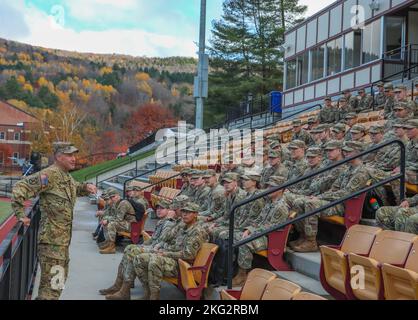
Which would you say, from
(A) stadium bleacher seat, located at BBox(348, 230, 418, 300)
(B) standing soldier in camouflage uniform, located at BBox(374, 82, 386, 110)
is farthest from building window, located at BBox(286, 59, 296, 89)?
(A) stadium bleacher seat, located at BBox(348, 230, 418, 300)

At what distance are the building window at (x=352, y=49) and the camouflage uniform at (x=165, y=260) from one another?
17359mm

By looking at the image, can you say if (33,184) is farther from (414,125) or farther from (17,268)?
(414,125)

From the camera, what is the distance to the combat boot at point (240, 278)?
273 inches

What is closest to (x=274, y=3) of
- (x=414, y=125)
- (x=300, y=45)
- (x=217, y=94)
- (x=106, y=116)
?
(x=217, y=94)

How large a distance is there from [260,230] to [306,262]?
2.20ft

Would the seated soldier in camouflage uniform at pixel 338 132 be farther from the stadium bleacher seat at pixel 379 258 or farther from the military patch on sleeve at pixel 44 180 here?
the military patch on sleeve at pixel 44 180

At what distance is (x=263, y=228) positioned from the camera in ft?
23.3

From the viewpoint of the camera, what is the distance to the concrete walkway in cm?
771

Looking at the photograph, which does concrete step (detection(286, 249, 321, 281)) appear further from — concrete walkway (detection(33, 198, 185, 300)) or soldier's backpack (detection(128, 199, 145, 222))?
soldier's backpack (detection(128, 199, 145, 222))

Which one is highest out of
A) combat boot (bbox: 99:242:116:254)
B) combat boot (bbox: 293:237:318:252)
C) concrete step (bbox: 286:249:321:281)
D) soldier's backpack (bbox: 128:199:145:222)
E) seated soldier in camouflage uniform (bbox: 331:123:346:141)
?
seated soldier in camouflage uniform (bbox: 331:123:346:141)

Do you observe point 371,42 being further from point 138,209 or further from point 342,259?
point 342,259

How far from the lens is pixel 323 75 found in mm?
25938

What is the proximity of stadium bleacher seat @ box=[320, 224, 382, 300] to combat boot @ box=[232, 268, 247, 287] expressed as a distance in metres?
1.24

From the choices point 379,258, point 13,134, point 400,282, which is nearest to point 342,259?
point 379,258
